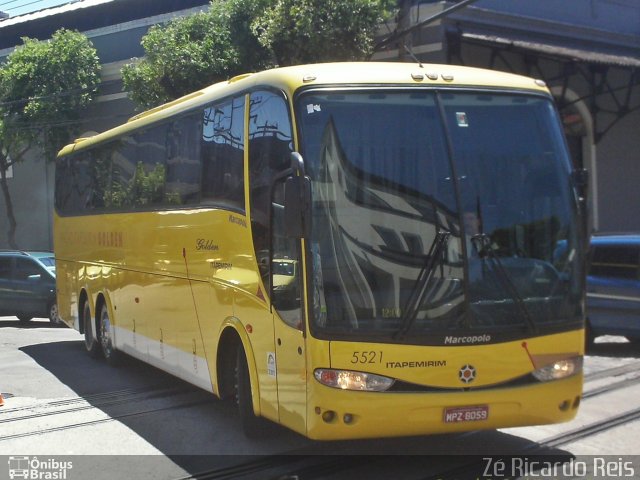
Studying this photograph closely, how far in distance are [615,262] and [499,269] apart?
694 cm

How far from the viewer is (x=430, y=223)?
6.31 metres

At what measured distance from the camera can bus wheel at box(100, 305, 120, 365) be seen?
1220 cm

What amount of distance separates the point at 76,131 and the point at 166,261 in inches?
777

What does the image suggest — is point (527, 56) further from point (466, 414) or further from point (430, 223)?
point (466, 414)

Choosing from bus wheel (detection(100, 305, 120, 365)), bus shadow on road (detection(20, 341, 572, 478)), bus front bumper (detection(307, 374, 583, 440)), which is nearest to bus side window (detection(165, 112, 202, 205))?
bus shadow on road (detection(20, 341, 572, 478))

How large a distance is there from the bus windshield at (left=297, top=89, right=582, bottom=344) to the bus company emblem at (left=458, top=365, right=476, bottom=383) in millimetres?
263

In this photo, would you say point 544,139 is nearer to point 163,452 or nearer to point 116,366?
point 163,452

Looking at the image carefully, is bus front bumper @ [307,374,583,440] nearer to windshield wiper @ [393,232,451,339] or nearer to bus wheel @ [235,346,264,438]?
windshield wiper @ [393,232,451,339]

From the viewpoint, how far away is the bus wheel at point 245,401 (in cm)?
763

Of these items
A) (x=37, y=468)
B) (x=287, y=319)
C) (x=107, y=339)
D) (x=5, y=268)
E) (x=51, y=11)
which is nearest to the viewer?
(x=287, y=319)

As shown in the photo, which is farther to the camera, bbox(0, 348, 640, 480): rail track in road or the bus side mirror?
bbox(0, 348, 640, 480): rail track in road

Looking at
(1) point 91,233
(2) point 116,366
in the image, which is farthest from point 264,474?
(1) point 91,233

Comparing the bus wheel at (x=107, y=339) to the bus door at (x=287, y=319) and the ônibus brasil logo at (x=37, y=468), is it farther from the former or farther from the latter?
the bus door at (x=287, y=319)

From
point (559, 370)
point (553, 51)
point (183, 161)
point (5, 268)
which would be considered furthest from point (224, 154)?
point (553, 51)
